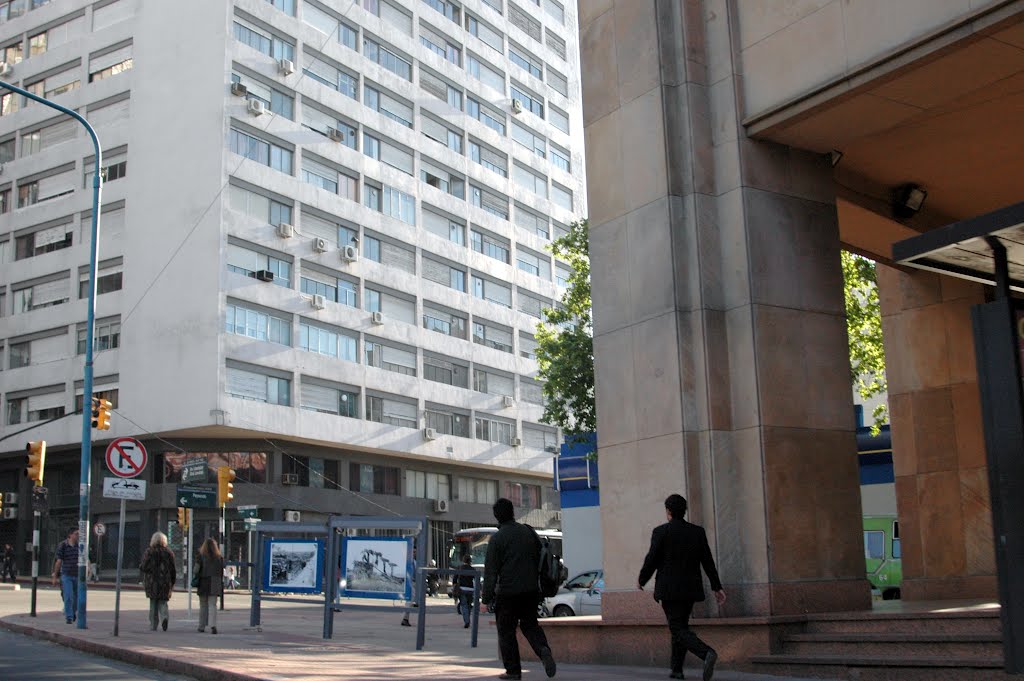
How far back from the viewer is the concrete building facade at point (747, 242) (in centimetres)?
1071

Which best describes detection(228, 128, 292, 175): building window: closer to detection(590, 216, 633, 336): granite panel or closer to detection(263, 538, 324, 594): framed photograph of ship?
detection(263, 538, 324, 594): framed photograph of ship

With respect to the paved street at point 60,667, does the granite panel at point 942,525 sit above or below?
above

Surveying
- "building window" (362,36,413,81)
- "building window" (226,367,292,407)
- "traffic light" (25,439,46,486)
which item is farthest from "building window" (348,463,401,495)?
"traffic light" (25,439,46,486)

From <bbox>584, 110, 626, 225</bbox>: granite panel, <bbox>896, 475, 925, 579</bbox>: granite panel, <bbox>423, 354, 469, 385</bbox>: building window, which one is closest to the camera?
<bbox>584, 110, 626, 225</bbox>: granite panel

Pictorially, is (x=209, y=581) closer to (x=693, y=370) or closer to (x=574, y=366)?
(x=693, y=370)

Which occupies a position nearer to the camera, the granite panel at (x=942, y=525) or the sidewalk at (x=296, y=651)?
the sidewalk at (x=296, y=651)

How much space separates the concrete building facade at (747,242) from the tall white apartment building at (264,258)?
33.4 m

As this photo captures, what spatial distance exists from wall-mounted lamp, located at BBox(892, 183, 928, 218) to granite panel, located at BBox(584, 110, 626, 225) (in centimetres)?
409

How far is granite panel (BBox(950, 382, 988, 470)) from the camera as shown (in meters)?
15.0

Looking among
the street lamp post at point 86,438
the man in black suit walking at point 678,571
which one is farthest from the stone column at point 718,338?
the street lamp post at point 86,438

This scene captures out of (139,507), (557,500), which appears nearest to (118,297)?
(139,507)

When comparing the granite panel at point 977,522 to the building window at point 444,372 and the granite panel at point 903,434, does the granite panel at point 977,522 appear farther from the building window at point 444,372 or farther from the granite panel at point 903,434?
the building window at point 444,372

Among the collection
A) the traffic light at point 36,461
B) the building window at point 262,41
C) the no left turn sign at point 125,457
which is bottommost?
the no left turn sign at point 125,457

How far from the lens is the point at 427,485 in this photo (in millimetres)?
54781
